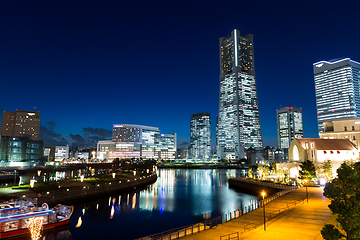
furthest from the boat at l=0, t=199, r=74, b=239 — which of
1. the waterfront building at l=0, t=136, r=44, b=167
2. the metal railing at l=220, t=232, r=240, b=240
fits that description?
the waterfront building at l=0, t=136, r=44, b=167

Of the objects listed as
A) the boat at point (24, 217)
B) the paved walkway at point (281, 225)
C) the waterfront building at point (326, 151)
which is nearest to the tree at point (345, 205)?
the paved walkway at point (281, 225)

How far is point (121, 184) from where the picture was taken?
66188 mm

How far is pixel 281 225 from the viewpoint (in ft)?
79.7

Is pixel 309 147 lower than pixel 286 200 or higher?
higher

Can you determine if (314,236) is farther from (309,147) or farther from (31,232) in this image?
(309,147)

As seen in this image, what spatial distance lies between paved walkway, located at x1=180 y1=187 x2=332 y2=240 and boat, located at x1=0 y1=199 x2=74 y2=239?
20106 millimetres

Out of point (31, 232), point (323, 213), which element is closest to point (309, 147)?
point (323, 213)

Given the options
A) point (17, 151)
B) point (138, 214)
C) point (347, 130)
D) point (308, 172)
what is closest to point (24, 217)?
point (138, 214)

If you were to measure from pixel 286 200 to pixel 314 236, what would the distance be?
17961 mm

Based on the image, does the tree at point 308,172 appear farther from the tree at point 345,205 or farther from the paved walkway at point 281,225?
the tree at point 345,205

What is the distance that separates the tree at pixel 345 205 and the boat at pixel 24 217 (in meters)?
30.9

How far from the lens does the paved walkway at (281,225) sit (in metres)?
21.2

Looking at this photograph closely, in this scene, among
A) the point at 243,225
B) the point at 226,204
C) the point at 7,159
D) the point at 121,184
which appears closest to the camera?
the point at 243,225

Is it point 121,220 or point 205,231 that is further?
point 121,220
